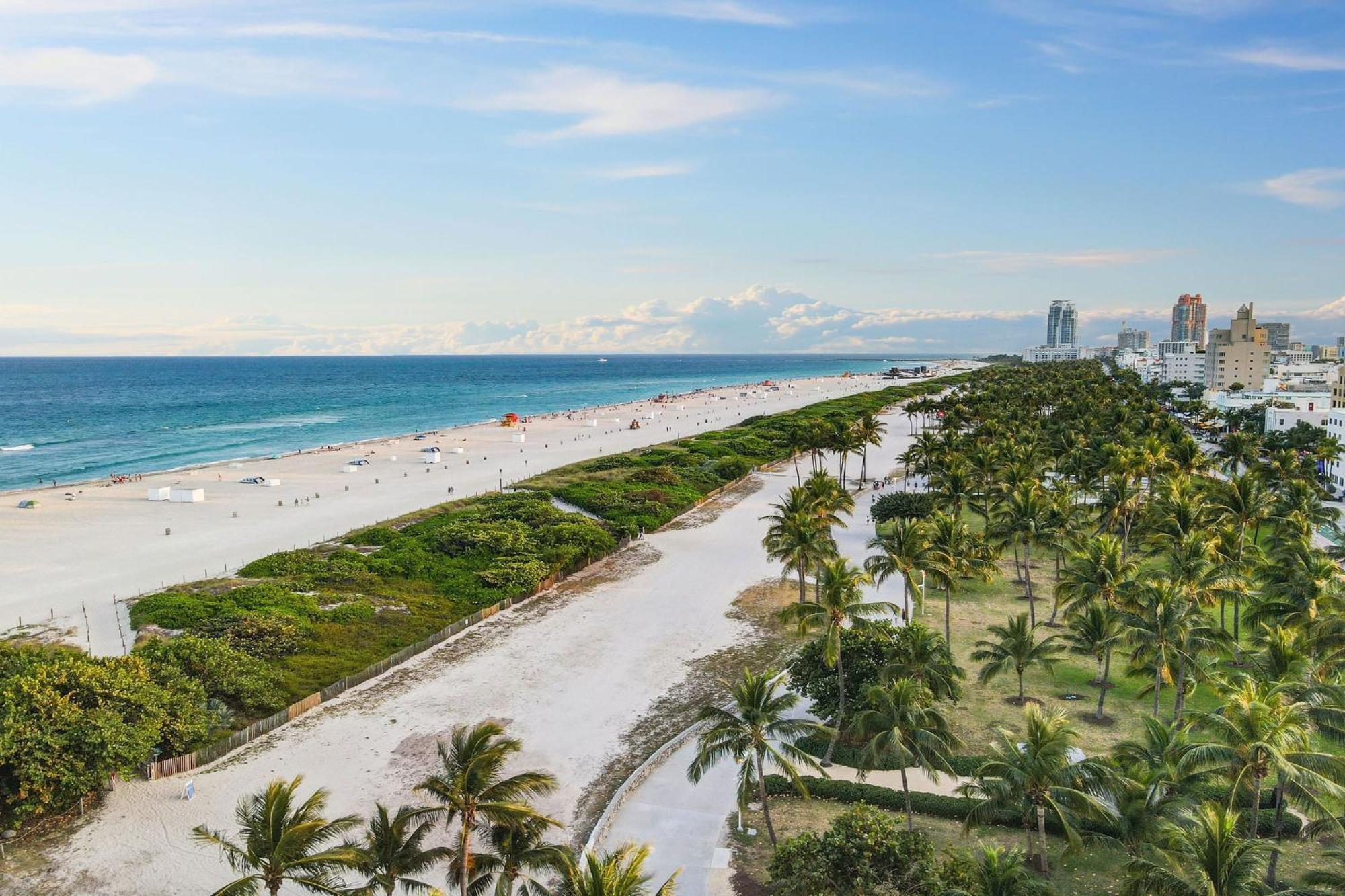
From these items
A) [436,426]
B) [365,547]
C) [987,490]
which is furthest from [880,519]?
[436,426]

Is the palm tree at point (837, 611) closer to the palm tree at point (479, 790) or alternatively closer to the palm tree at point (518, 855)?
the palm tree at point (518, 855)

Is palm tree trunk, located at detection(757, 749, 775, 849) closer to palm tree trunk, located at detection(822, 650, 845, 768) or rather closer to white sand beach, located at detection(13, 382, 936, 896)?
palm tree trunk, located at detection(822, 650, 845, 768)

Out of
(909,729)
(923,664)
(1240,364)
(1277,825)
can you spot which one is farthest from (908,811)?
(1240,364)

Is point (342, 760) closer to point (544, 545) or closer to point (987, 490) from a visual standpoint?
point (544, 545)

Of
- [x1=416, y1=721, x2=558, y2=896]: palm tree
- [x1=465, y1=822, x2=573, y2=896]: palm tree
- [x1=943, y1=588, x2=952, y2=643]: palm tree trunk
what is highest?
[x1=416, y1=721, x2=558, y2=896]: palm tree

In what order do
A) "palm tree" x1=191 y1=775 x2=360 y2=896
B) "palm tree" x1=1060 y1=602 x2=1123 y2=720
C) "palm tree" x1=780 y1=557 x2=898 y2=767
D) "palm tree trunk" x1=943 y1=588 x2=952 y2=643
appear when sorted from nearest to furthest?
"palm tree" x1=191 y1=775 x2=360 y2=896 → "palm tree" x1=780 y1=557 x2=898 y2=767 → "palm tree" x1=1060 y1=602 x2=1123 y2=720 → "palm tree trunk" x1=943 y1=588 x2=952 y2=643

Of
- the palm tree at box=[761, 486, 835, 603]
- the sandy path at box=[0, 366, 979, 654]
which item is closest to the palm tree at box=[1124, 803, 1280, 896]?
the palm tree at box=[761, 486, 835, 603]
